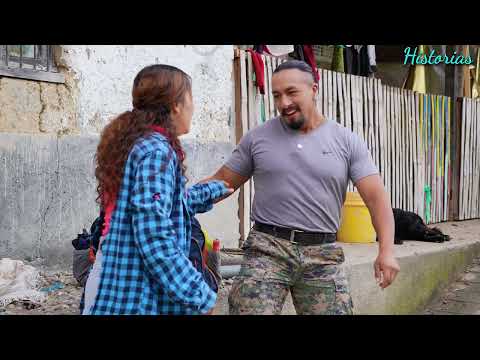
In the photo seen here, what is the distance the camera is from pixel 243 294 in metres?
3.26

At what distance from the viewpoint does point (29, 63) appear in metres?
5.15

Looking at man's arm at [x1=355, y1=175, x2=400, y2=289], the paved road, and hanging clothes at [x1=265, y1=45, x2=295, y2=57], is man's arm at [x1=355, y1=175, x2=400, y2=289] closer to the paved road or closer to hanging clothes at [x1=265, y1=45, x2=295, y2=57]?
the paved road

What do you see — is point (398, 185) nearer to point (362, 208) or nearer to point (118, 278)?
point (362, 208)

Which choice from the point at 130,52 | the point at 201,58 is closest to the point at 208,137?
the point at 201,58

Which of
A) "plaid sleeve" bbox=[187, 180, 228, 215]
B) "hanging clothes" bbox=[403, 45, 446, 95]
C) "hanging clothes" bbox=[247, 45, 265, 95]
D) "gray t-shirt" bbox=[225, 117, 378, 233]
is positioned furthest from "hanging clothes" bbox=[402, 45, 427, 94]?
"plaid sleeve" bbox=[187, 180, 228, 215]

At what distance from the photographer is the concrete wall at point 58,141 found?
494cm

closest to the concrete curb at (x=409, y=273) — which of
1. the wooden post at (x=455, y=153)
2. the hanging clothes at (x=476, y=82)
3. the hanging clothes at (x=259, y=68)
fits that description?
the wooden post at (x=455, y=153)

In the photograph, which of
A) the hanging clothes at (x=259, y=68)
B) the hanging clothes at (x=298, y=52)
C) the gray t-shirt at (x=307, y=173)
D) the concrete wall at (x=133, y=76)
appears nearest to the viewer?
the gray t-shirt at (x=307, y=173)

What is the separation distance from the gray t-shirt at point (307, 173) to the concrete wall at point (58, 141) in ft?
7.78

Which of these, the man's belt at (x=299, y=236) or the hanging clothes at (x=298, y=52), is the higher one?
the hanging clothes at (x=298, y=52)

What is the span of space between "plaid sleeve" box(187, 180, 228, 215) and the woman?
30 cm

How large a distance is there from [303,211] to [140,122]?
1.32 metres

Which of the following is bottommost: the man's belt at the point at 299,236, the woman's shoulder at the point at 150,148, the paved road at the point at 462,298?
the paved road at the point at 462,298

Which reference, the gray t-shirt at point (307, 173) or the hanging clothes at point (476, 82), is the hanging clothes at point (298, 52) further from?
the hanging clothes at point (476, 82)
